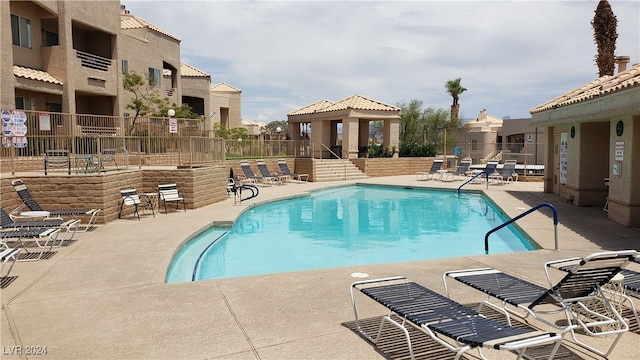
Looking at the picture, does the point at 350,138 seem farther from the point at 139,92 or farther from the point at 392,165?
the point at 139,92

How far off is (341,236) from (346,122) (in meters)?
17.1

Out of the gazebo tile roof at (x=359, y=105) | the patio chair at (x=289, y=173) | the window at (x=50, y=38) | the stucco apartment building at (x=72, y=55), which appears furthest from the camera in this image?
the gazebo tile roof at (x=359, y=105)

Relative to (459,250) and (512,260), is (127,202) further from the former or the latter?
(512,260)

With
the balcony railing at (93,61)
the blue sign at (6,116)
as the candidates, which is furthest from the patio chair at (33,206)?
the balcony railing at (93,61)

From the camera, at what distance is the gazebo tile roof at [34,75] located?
66.5 ft

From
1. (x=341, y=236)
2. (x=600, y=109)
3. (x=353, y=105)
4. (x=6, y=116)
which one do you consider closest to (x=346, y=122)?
(x=353, y=105)

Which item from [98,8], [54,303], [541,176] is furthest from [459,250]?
[98,8]

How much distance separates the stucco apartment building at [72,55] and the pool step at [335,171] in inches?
465

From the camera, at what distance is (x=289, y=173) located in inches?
993

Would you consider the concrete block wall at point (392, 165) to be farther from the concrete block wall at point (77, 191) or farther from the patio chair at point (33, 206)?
the patio chair at point (33, 206)

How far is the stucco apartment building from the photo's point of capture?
20.8 metres

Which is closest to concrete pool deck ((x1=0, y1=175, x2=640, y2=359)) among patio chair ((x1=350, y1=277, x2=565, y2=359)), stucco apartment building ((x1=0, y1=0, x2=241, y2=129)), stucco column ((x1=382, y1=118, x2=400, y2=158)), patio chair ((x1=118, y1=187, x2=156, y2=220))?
patio chair ((x1=350, y1=277, x2=565, y2=359))

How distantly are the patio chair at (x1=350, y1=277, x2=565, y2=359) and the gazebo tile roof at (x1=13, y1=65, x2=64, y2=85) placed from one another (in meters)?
21.0

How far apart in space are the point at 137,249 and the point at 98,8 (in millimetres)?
21169
